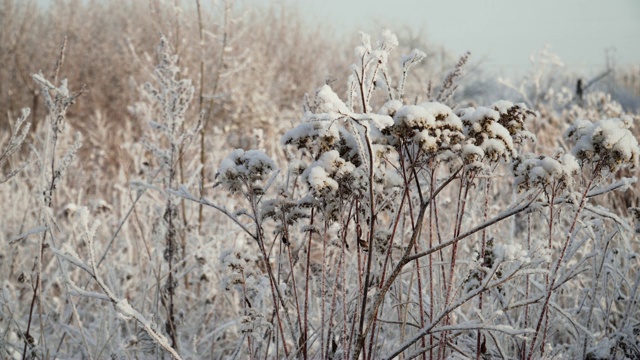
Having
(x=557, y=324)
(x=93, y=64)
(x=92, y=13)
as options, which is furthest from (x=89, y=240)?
(x=92, y=13)

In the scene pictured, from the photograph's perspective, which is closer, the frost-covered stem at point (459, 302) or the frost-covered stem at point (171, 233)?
the frost-covered stem at point (459, 302)

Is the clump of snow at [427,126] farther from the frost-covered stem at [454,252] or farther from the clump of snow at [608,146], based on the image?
the clump of snow at [608,146]

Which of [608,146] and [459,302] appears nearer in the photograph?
[459,302]

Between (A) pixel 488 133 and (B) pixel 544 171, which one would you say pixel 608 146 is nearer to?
(B) pixel 544 171

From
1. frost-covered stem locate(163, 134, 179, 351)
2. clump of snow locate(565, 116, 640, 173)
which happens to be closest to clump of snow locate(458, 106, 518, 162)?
clump of snow locate(565, 116, 640, 173)

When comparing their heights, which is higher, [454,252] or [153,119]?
[153,119]

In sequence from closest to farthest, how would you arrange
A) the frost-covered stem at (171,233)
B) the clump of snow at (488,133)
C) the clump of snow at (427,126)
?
the clump of snow at (427,126), the clump of snow at (488,133), the frost-covered stem at (171,233)

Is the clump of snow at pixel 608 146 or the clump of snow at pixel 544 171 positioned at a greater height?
the clump of snow at pixel 608 146

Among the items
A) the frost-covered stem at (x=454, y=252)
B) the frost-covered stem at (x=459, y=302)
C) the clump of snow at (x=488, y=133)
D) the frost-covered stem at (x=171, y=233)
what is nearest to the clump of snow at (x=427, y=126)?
the clump of snow at (x=488, y=133)

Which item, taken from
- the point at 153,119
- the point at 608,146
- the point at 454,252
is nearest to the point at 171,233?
the point at 454,252

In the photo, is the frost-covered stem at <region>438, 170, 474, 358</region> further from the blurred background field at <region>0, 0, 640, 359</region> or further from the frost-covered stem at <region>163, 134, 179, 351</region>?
the frost-covered stem at <region>163, 134, 179, 351</region>

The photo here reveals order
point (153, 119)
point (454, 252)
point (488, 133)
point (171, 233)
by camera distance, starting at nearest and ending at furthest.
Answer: point (488, 133) < point (454, 252) < point (171, 233) < point (153, 119)

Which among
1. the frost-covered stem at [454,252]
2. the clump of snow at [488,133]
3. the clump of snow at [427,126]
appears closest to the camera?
the clump of snow at [427,126]

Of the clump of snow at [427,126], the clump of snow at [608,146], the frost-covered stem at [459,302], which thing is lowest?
the frost-covered stem at [459,302]
